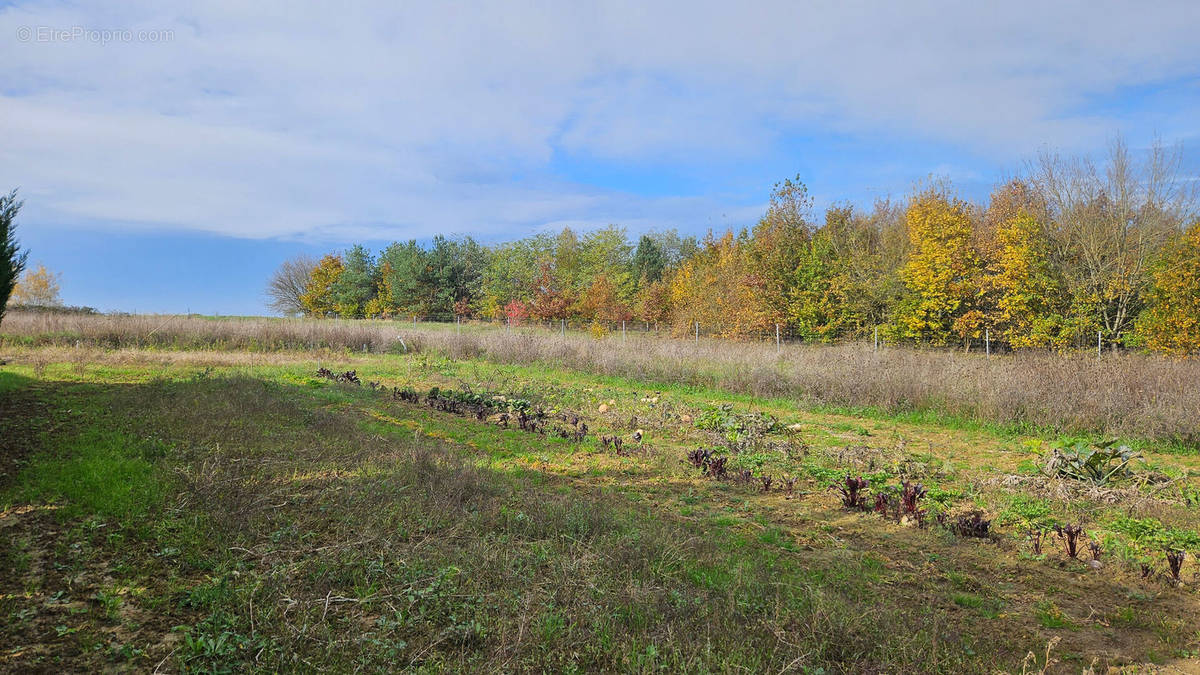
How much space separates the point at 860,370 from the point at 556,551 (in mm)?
9652

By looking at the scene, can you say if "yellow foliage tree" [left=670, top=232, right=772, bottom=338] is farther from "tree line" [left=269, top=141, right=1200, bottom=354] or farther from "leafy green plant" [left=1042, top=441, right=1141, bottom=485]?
"leafy green plant" [left=1042, top=441, right=1141, bottom=485]

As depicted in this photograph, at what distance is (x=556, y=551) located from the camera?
13.0 ft

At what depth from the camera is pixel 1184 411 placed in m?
8.46

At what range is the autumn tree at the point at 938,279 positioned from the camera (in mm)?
22141

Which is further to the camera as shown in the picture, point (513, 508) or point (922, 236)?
point (922, 236)

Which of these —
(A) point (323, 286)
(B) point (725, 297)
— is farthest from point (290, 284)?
(B) point (725, 297)

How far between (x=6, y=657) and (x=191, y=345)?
20642mm

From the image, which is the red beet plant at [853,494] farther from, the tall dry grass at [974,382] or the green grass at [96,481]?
the green grass at [96,481]

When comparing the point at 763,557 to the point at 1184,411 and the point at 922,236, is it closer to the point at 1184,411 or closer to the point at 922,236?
the point at 1184,411

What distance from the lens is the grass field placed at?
2969 mm

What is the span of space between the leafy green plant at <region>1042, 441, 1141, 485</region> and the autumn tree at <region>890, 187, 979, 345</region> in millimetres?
17418

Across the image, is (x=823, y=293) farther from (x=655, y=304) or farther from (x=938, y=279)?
(x=655, y=304)

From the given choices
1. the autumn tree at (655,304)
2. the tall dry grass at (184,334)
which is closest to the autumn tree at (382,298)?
the autumn tree at (655,304)

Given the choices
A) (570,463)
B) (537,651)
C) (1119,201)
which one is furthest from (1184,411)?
(1119,201)
